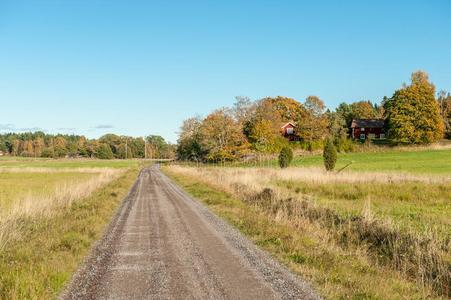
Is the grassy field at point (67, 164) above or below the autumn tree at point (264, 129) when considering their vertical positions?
below

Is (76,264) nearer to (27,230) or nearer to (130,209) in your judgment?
(27,230)

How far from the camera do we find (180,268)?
9727 millimetres

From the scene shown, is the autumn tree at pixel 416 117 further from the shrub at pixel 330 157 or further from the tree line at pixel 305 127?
the shrub at pixel 330 157

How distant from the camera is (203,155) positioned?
8888 cm

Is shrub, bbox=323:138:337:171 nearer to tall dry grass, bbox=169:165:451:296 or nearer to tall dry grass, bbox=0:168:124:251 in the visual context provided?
tall dry grass, bbox=169:165:451:296

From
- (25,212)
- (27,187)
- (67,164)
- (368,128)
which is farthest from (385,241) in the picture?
(67,164)

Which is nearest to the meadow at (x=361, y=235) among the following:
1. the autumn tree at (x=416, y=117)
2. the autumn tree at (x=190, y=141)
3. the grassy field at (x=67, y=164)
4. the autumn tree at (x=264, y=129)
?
the autumn tree at (x=264, y=129)

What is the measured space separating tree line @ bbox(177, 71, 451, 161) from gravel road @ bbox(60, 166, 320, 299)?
5722 cm

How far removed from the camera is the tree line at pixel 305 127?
80.1 m

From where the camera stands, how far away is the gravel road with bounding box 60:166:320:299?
7905 mm

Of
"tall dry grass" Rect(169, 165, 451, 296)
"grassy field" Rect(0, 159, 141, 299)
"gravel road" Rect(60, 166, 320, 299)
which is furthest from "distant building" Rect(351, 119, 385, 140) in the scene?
"gravel road" Rect(60, 166, 320, 299)

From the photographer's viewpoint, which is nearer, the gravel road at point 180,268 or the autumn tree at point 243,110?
the gravel road at point 180,268

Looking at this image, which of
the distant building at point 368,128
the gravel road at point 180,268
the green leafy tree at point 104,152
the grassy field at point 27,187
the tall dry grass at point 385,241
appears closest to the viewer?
the gravel road at point 180,268

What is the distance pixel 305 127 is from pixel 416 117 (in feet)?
78.5
